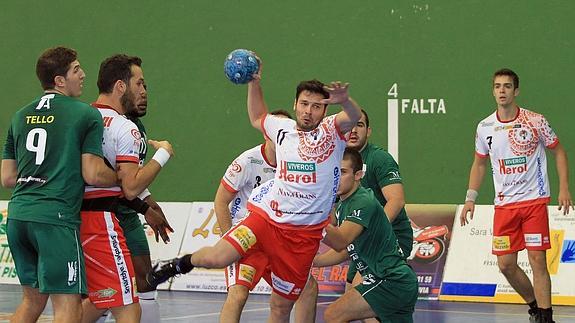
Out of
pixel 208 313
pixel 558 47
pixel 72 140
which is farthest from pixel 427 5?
pixel 72 140

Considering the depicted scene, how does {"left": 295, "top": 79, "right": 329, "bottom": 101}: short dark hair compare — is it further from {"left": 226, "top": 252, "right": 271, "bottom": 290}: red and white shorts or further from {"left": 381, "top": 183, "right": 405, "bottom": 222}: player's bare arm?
{"left": 381, "top": 183, "right": 405, "bottom": 222}: player's bare arm

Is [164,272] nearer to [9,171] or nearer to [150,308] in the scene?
[9,171]

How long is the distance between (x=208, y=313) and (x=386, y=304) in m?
4.18

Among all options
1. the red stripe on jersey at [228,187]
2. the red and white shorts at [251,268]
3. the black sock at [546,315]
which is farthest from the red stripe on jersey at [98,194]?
the black sock at [546,315]

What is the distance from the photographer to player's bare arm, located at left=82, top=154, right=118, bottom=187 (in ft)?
22.0

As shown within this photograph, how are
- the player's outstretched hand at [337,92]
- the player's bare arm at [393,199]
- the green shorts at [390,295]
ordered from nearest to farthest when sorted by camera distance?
the player's outstretched hand at [337,92] < the green shorts at [390,295] < the player's bare arm at [393,199]

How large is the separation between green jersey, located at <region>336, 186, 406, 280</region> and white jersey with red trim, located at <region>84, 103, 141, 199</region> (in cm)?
171

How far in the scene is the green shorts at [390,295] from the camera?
7.79 m

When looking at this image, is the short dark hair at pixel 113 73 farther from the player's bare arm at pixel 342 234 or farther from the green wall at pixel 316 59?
the green wall at pixel 316 59

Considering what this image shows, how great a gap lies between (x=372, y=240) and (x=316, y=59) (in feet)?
23.5

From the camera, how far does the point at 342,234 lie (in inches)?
301

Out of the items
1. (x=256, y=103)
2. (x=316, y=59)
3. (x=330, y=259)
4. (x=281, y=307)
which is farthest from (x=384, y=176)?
(x=316, y=59)

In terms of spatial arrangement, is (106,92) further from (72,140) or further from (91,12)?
(91,12)

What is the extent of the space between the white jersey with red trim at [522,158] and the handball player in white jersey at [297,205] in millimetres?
3681
